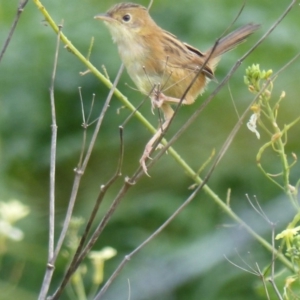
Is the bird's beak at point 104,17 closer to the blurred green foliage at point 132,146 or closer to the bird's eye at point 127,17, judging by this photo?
the bird's eye at point 127,17

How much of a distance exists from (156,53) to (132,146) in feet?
4.10

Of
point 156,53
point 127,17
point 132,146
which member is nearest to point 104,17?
point 127,17

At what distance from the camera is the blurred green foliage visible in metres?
4.21

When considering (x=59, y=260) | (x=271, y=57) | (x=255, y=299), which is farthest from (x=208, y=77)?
(x=59, y=260)

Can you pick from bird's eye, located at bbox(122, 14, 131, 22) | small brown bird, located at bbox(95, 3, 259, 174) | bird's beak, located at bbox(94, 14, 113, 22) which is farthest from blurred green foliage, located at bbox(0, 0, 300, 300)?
bird's beak, located at bbox(94, 14, 113, 22)

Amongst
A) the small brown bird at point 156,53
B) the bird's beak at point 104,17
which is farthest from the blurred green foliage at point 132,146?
the bird's beak at point 104,17

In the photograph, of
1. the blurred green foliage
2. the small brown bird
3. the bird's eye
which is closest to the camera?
the small brown bird

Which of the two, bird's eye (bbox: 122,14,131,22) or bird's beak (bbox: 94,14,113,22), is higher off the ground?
bird's beak (bbox: 94,14,113,22)

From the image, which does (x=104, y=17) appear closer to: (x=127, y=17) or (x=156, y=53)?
(x=127, y=17)

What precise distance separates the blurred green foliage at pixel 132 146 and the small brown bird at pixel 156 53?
0.63 meters

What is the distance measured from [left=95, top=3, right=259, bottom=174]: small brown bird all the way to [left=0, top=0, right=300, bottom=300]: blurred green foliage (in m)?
0.63

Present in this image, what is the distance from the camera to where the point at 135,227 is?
14.6 feet

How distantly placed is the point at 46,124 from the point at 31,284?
98 cm

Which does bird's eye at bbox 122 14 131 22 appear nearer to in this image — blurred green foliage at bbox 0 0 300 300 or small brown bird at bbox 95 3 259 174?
small brown bird at bbox 95 3 259 174
